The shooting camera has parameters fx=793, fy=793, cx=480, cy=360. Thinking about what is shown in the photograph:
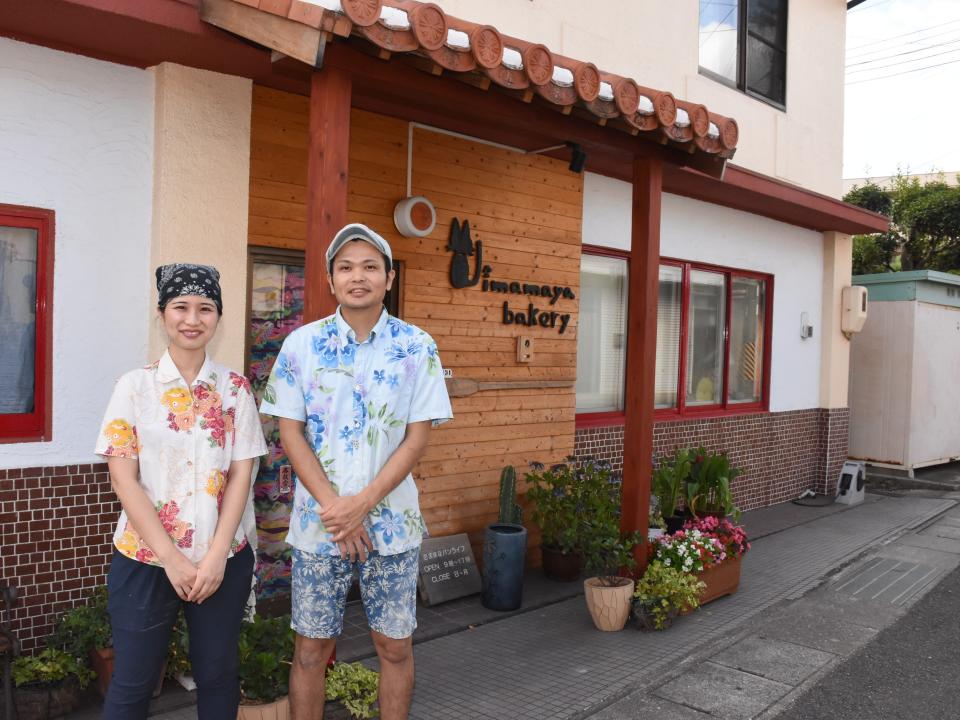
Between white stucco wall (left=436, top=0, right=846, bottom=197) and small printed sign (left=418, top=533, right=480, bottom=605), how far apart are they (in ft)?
12.1

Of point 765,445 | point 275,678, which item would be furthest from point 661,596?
point 765,445

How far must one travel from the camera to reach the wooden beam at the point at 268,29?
131 inches

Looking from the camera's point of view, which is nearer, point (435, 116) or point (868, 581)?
point (435, 116)

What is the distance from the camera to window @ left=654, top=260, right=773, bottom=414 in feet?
27.2

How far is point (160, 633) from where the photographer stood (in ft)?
8.38

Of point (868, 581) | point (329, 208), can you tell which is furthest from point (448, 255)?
point (868, 581)

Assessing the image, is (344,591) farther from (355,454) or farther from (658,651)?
(658,651)

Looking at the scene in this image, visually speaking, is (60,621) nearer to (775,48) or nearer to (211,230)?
(211,230)

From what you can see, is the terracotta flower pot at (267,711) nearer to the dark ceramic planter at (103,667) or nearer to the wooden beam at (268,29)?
the dark ceramic planter at (103,667)

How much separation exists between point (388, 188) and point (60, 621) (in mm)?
3207

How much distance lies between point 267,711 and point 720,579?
147 inches

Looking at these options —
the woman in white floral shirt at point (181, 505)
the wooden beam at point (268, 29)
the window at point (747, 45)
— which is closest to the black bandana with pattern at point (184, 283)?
the woman in white floral shirt at point (181, 505)

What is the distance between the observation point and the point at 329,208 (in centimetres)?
352

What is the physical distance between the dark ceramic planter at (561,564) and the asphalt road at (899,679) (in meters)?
2.00
